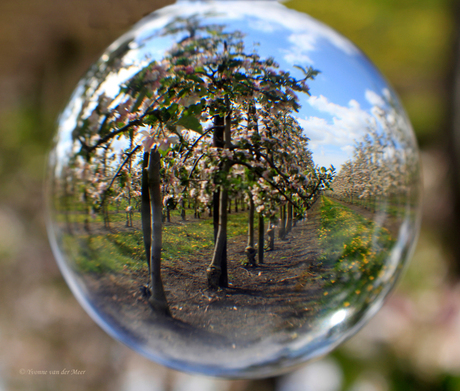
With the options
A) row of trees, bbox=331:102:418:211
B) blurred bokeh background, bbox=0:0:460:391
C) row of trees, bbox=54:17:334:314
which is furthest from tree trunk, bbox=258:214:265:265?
blurred bokeh background, bbox=0:0:460:391

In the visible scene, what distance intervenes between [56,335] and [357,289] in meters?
2.22

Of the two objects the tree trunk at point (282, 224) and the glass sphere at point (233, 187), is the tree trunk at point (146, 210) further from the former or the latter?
the tree trunk at point (282, 224)

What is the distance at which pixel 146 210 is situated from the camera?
499 mm

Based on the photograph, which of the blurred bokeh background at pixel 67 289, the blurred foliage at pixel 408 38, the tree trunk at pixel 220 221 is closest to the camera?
the tree trunk at pixel 220 221

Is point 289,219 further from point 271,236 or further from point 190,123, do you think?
point 190,123

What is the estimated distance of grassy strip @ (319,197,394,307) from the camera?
1.74ft

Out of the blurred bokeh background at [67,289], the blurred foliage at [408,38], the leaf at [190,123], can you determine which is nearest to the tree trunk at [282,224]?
the leaf at [190,123]

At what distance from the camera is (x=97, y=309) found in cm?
61

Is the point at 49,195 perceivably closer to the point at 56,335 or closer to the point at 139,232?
the point at 139,232

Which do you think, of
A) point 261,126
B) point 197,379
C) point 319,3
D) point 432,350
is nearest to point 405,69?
point 319,3

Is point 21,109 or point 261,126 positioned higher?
point 21,109

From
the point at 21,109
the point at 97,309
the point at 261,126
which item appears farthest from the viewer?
the point at 21,109

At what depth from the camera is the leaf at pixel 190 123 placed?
481 millimetres

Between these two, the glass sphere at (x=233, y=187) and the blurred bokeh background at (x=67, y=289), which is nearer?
the glass sphere at (x=233, y=187)
